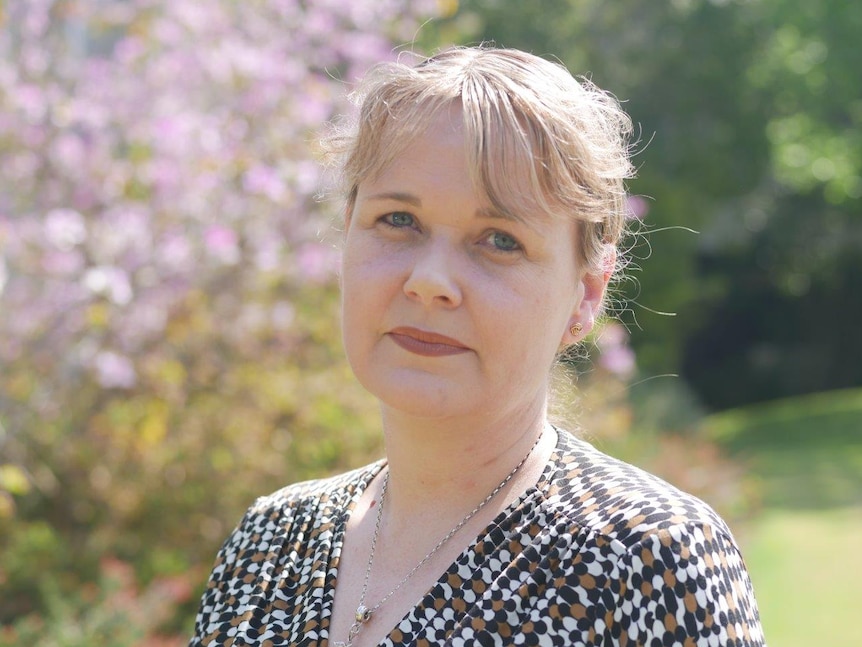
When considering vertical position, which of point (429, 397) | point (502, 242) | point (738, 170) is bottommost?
point (429, 397)

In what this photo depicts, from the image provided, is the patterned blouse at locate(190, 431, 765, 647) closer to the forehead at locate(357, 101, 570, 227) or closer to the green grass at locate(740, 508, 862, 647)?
the forehead at locate(357, 101, 570, 227)

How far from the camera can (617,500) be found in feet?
5.55

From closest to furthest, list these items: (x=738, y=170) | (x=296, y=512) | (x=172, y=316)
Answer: (x=296, y=512) → (x=172, y=316) → (x=738, y=170)

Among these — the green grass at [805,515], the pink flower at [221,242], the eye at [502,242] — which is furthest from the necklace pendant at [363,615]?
the green grass at [805,515]

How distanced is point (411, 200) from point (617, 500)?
575 mm

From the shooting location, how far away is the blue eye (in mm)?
1837

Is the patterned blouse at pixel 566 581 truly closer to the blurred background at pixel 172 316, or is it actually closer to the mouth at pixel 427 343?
the mouth at pixel 427 343

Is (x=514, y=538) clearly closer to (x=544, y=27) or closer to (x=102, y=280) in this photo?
(x=102, y=280)

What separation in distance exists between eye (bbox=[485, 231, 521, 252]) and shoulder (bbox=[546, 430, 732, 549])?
373mm

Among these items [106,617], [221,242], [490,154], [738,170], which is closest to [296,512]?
[490,154]

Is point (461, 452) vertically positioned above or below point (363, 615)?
above

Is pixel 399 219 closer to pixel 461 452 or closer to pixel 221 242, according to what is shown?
pixel 461 452

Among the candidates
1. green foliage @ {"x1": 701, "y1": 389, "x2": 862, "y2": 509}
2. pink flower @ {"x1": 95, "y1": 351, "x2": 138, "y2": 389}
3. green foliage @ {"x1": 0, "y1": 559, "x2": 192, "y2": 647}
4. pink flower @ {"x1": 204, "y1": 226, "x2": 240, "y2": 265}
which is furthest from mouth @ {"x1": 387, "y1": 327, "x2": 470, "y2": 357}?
green foliage @ {"x1": 701, "y1": 389, "x2": 862, "y2": 509}

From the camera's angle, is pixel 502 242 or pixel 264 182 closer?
pixel 502 242
